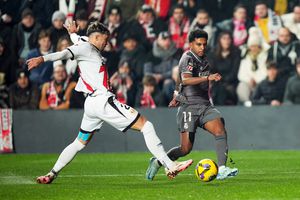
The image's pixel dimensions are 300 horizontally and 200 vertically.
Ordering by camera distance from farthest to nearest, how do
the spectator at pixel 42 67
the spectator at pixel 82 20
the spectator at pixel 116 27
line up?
the spectator at pixel 42 67 → the spectator at pixel 116 27 → the spectator at pixel 82 20

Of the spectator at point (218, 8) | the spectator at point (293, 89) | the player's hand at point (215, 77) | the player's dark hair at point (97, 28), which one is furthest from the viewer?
the spectator at point (218, 8)

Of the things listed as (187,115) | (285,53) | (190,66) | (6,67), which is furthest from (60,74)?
(190,66)

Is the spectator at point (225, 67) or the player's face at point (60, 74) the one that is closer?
the spectator at point (225, 67)

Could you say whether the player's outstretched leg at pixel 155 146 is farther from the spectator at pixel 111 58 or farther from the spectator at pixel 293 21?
the spectator at pixel 111 58

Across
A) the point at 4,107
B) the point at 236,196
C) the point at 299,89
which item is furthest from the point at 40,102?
the point at 236,196

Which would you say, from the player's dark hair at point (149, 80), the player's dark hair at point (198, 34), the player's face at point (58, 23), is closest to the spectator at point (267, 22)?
the player's dark hair at point (149, 80)

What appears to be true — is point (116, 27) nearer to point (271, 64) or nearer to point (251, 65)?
point (251, 65)

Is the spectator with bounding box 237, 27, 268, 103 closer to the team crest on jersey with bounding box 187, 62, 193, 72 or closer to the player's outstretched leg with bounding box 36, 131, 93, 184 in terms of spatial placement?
the team crest on jersey with bounding box 187, 62, 193, 72

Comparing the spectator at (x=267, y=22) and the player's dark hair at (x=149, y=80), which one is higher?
Answer: the spectator at (x=267, y=22)

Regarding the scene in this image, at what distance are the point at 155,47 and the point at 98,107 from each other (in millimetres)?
8909

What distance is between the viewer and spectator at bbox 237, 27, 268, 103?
19484 mm

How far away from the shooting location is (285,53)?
64.1 ft

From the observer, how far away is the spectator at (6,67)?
2095 centimetres

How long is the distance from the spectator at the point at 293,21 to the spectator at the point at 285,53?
158 mm
